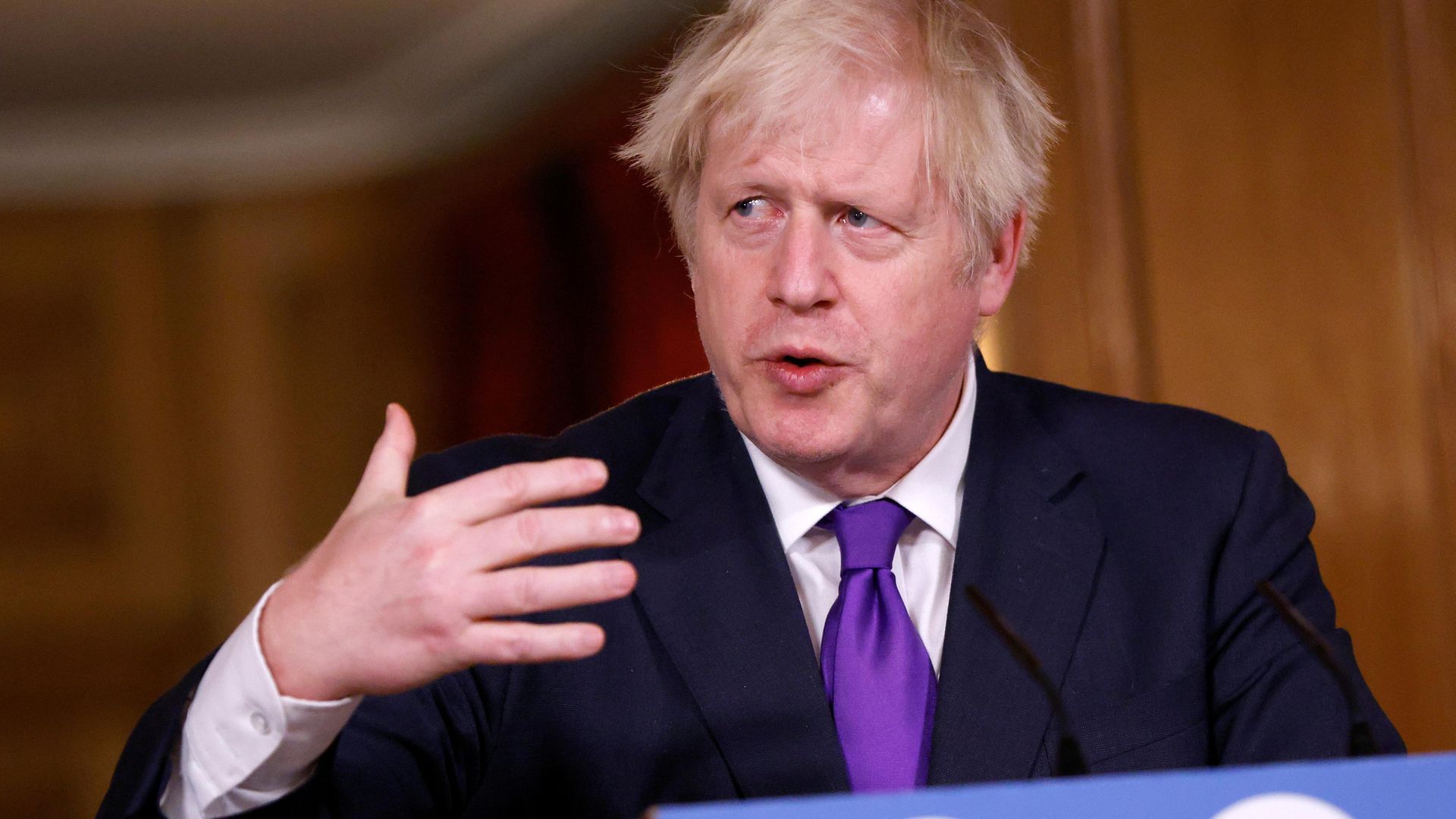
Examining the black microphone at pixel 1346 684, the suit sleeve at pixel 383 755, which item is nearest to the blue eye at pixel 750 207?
the suit sleeve at pixel 383 755

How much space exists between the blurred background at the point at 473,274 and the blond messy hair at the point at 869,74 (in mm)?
1022

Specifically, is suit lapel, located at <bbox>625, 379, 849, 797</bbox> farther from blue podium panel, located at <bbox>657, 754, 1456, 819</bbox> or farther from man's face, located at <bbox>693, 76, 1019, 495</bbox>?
blue podium panel, located at <bbox>657, 754, 1456, 819</bbox>

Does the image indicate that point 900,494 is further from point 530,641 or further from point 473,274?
point 473,274

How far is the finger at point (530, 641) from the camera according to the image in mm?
881

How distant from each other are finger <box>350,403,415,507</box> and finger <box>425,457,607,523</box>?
88mm

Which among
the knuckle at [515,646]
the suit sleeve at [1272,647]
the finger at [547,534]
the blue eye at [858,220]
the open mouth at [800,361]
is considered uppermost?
the blue eye at [858,220]

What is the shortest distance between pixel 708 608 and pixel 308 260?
15.4 feet

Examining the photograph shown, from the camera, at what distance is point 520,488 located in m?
0.91

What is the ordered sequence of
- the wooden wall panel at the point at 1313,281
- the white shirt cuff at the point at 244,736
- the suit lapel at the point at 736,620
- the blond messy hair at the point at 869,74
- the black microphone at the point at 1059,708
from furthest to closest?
the wooden wall panel at the point at 1313,281 < the blond messy hair at the point at 869,74 < the suit lapel at the point at 736,620 < the white shirt cuff at the point at 244,736 < the black microphone at the point at 1059,708

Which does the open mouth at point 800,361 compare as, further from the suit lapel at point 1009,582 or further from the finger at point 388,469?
the finger at point 388,469

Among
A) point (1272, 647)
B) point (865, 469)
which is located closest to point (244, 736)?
point (865, 469)

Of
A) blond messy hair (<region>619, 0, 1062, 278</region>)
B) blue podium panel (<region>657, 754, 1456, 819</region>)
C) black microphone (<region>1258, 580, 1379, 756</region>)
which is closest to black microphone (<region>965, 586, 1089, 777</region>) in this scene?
blue podium panel (<region>657, 754, 1456, 819</region>)

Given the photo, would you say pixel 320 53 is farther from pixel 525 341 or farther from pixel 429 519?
pixel 429 519

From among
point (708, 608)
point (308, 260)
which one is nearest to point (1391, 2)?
point (708, 608)
